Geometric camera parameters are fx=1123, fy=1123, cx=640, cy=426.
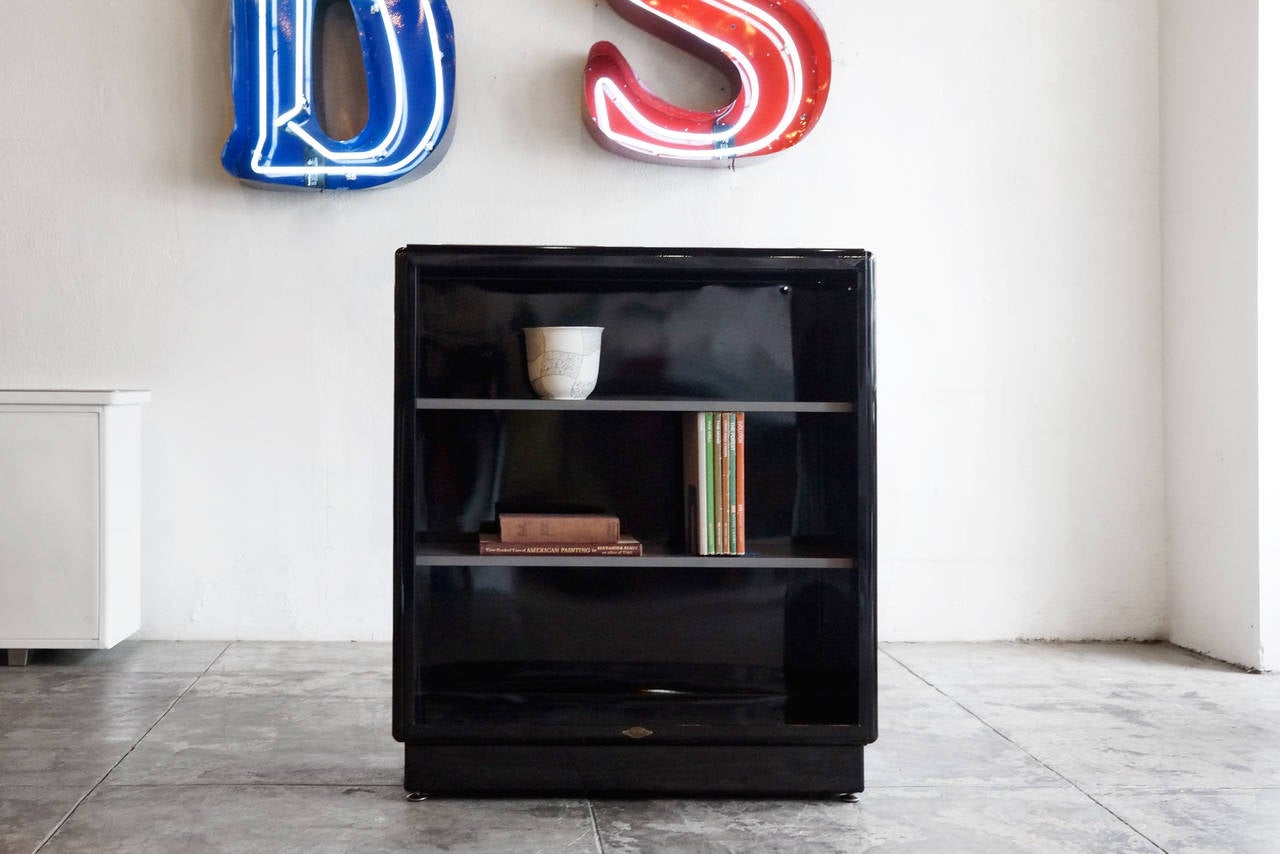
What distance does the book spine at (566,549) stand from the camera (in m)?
2.47

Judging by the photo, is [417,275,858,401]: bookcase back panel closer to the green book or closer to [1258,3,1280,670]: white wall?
the green book

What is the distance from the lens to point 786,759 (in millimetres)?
2445

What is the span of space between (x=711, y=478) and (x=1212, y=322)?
7.86 ft

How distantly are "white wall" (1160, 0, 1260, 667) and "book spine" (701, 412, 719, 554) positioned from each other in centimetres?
223

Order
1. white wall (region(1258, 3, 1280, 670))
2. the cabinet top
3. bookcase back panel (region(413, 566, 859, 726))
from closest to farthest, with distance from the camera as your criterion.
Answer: bookcase back panel (region(413, 566, 859, 726)) < the cabinet top < white wall (region(1258, 3, 1280, 670))

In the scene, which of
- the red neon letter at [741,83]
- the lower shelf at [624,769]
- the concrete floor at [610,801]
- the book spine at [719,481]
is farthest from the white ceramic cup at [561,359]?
the red neon letter at [741,83]

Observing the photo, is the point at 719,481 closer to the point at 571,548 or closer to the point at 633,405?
the point at 633,405

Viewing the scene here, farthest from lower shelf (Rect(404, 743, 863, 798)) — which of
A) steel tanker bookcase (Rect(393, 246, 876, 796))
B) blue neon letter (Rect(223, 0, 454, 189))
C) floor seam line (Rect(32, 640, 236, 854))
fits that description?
blue neon letter (Rect(223, 0, 454, 189))

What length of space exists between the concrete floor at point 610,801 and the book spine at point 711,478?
0.57 m

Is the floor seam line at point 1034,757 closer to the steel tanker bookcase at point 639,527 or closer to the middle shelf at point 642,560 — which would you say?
the steel tanker bookcase at point 639,527

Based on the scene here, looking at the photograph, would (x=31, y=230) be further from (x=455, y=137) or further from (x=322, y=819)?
(x=322, y=819)

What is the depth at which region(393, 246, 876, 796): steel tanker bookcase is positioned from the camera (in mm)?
2426

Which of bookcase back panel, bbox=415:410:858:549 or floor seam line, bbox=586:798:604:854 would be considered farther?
bookcase back panel, bbox=415:410:858:549

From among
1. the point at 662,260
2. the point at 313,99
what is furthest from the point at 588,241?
the point at 662,260
